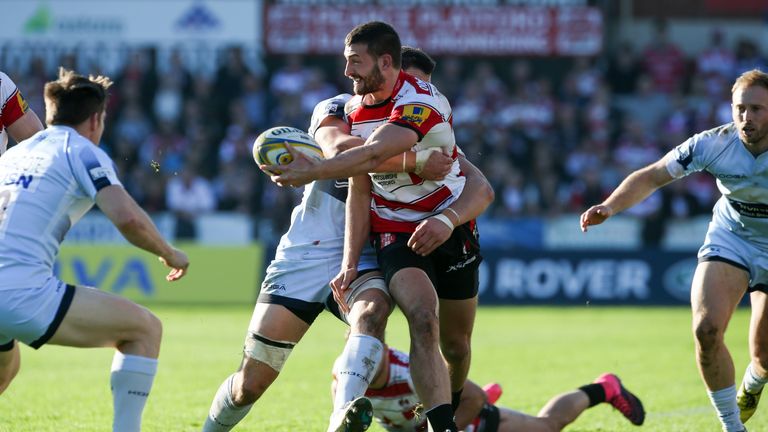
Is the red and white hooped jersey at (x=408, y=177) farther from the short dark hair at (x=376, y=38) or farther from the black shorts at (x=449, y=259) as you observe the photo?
the short dark hair at (x=376, y=38)

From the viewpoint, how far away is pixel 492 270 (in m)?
18.9

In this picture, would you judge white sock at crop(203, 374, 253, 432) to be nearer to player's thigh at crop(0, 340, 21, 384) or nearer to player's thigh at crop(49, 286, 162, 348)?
player's thigh at crop(49, 286, 162, 348)

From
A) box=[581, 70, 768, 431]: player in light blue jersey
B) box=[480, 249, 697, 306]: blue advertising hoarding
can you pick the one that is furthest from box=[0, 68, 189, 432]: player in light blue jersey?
box=[480, 249, 697, 306]: blue advertising hoarding

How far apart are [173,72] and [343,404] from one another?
1826cm

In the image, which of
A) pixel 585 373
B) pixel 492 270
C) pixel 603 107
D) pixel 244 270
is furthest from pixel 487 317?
pixel 603 107

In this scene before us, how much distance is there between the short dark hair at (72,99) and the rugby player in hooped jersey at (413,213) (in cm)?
101

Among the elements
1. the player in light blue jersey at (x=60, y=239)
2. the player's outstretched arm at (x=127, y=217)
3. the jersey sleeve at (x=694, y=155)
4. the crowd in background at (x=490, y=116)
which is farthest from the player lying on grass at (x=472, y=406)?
the crowd in background at (x=490, y=116)

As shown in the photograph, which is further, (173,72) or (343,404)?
(173,72)

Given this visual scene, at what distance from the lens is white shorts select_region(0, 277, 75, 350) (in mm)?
5203

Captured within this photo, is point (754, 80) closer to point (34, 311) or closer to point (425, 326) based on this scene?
point (425, 326)

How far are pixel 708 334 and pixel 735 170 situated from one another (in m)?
1.06

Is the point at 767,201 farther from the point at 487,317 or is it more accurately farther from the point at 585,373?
the point at 487,317

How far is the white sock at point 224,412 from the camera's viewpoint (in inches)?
249

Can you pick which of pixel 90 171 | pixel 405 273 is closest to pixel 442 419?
pixel 405 273
